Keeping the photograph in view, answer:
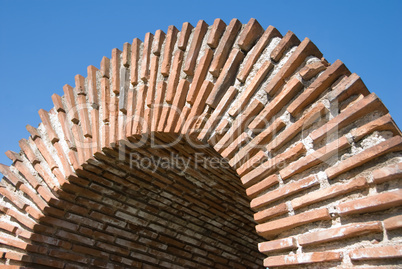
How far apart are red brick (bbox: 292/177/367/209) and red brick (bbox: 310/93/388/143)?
289 millimetres

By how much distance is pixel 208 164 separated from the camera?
11.3ft

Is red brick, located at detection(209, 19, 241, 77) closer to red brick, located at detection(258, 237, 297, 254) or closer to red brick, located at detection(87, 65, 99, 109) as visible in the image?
red brick, located at detection(258, 237, 297, 254)

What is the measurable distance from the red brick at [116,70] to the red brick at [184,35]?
27.7 inches

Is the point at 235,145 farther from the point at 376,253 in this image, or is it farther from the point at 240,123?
the point at 376,253

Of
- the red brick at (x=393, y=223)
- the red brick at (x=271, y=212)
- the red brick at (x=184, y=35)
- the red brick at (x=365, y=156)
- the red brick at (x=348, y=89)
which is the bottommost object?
the red brick at (x=393, y=223)

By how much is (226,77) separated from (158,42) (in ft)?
2.83

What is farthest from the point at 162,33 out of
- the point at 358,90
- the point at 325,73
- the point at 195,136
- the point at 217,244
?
the point at 217,244

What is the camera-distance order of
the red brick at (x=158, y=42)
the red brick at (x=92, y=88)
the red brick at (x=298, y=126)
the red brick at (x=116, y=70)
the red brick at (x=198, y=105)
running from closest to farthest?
the red brick at (x=298, y=126) < the red brick at (x=198, y=105) < the red brick at (x=158, y=42) < the red brick at (x=116, y=70) < the red brick at (x=92, y=88)

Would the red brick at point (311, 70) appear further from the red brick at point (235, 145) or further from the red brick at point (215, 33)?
the red brick at point (215, 33)

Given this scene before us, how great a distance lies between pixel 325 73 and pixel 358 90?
0.20 metres

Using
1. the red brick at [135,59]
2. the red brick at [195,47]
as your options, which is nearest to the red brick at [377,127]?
the red brick at [195,47]

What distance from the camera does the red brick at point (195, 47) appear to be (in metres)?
2.75

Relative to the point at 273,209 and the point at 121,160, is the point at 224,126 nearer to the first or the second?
the point at 273,209

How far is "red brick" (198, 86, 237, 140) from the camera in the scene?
8.14ft
